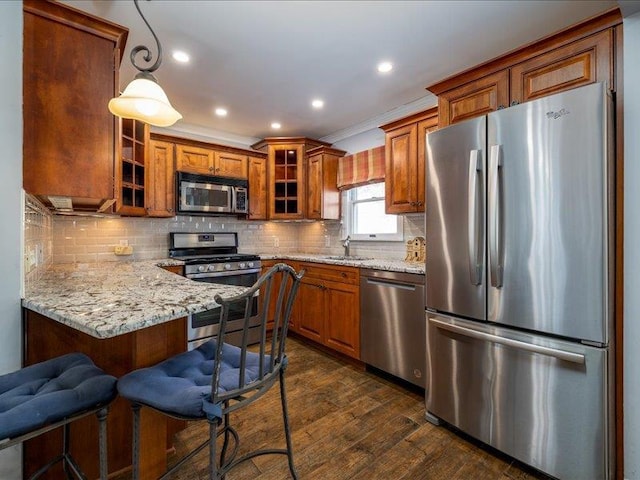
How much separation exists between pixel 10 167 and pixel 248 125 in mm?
2914

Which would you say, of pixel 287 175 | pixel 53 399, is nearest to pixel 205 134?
pixel 287 175

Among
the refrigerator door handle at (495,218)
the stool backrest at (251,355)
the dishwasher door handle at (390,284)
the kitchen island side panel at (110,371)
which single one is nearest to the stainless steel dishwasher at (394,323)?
the dishwasher door handle at (390,284)

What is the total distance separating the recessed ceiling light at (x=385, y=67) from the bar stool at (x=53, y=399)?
2.65m

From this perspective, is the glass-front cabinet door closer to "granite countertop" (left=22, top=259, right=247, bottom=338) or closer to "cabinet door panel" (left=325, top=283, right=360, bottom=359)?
"cabinet door panel" (left=325, top=283, right=360, bottom=359)

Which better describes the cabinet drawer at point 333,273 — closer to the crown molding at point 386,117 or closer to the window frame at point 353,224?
the window frame at point 353,224

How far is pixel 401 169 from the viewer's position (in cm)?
302

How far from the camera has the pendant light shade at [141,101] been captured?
1.39m

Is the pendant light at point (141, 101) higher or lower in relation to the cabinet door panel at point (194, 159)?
lower

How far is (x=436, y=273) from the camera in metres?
2.07

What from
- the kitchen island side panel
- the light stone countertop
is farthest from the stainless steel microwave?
the kitchen island side panel

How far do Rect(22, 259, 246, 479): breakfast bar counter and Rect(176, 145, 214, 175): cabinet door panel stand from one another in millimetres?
2189

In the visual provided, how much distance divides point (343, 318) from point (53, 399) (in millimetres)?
2386

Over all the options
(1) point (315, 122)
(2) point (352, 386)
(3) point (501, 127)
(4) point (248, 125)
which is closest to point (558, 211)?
(3) point (501, 127)

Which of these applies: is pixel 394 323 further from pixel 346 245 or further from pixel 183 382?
pixel 183 382
